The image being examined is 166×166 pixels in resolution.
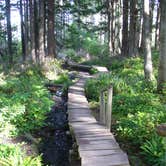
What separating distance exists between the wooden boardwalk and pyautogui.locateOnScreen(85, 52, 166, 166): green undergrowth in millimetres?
526

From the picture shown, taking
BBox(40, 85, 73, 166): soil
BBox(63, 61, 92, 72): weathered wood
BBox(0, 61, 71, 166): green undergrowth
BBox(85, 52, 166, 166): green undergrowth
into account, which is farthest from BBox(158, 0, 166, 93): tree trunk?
BBox(63, 61, 92, 72): weathered wood

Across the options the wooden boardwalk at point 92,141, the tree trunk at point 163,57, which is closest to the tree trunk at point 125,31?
the tree trunk at point 163,57

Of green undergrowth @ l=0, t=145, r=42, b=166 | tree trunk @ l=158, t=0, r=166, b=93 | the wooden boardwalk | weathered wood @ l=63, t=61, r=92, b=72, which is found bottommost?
the wooden boardwalk

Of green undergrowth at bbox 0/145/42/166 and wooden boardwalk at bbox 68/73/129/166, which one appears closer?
green undergrowth at bbox 0/145/42/166

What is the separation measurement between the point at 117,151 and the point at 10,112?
A: 3307 mm

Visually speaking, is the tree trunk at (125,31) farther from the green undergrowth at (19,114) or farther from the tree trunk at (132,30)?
the green undergrowth at (19,114)

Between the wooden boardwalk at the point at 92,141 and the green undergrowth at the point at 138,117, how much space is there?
1.73ft

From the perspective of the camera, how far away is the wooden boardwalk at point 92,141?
6.41 m

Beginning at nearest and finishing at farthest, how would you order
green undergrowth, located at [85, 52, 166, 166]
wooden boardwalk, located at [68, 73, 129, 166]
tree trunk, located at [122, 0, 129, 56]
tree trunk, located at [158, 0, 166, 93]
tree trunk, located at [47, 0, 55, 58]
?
1. wooden boardwalk, located at [68, 73, 129, 166]
2. green undergrowth, located at [85, 52, 166, 166]
3. tree trunk, located at [158, 0, 166, 93]
4. tree trunk, located at [47, 0, 55, 58]
5. tree trunk, located at [122, 0, 129, 56]

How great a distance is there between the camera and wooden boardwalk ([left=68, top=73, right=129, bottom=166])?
6.41m

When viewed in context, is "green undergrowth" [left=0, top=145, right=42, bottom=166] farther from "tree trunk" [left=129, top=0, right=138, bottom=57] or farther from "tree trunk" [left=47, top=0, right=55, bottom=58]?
"tree trunk" [left=47, top=0, right=55, bottom=58]

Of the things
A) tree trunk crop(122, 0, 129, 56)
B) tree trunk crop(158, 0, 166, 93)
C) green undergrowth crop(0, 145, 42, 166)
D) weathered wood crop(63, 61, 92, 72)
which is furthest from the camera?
tree trunk crop(122, 0, 129, 56)

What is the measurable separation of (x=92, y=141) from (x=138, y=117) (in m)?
1.50

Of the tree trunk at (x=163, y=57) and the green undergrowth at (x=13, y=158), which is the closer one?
the green undergrowth at (x=13, y=158)
